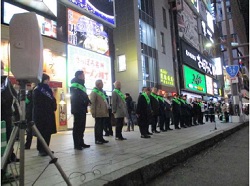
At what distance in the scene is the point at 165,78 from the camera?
25.7 meters

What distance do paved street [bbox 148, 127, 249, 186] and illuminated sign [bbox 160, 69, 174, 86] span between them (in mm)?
18659

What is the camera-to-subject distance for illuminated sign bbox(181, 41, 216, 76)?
31128 millimetres

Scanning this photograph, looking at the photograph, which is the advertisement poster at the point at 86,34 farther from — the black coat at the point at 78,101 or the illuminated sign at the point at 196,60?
the illuminated sign at the point at 196,60

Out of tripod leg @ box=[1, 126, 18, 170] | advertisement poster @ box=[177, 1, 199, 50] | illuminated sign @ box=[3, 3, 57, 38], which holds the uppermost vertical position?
advertisement poster @ box=[177, 1, 199, 50]

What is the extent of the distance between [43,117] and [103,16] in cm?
1399

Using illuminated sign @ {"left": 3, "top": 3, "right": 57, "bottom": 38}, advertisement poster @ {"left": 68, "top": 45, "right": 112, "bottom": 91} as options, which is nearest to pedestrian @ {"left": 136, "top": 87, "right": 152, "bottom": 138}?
advertisement poster @ {"left": 68, "top": 45, "right": 112, "bottom": 91}

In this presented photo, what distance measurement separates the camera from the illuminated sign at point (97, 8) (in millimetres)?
15828

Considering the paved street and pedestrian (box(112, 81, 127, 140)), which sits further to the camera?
pedestrian (box(112, 81, 127, 140))

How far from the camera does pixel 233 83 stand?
667 inches

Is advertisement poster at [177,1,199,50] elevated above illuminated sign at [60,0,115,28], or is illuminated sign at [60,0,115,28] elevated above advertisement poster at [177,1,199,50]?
advertisement poster at [177,1,199,50]

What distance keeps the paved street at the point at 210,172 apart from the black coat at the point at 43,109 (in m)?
2.54

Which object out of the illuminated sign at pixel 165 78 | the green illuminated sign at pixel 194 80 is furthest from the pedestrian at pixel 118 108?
the green illuminated sign at pixel 194 80

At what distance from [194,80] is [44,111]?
2942 centimetres

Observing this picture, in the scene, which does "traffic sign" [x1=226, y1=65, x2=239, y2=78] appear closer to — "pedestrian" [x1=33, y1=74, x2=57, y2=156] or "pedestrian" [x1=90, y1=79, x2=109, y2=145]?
"pedestrian" [x1=90, y1=79, x2=109, y2=145]
